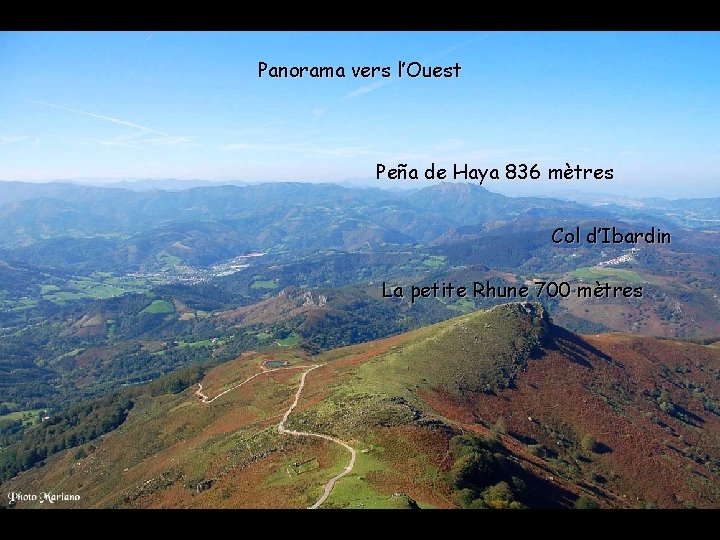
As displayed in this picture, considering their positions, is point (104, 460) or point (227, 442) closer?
point (227, 442)

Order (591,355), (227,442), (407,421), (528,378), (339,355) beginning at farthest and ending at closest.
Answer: (339,355) < (591,355) < (528,378) < (227,442) < (407,421)

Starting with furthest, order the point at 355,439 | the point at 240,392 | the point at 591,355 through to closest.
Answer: the point at 591,355 < the point at 240,392 < the point at 355,439

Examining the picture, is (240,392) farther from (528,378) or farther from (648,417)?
(648,417)

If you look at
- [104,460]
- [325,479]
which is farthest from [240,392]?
[325,479]
